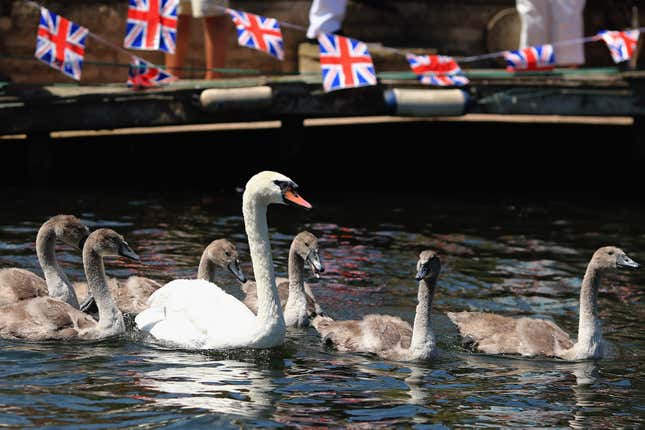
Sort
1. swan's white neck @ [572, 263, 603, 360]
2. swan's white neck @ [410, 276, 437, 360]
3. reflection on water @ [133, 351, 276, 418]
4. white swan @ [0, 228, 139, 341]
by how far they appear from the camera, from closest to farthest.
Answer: reflection on water @ [133, 351, 276, 418] → swan's white neck @ [410, 276, 437, 360] → white swan @ [0, 228, 139, 341] → swan's white neck @ [572, 263, 603, 360]

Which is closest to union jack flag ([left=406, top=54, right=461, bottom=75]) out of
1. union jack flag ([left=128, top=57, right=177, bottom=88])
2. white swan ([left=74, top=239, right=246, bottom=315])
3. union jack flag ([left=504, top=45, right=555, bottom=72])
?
union jack flag ([left=504, top=45, right=555, bottom=72])

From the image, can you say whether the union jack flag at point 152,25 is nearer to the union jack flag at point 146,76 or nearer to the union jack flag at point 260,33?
the union jack flag at point 146,76

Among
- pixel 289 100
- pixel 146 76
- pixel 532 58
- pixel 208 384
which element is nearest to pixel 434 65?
pixel 532 58

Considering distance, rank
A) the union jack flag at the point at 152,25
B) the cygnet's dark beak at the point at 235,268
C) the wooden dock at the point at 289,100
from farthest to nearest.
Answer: the wooden dock at the point at 289,100 → the union jack flag at the point at 152,25 → the cygnet's dark beak at the point at 235,268

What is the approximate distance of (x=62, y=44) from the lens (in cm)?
1564

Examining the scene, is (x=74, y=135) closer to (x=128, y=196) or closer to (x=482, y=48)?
(x=128, y=196)

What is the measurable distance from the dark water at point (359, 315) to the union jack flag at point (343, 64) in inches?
56.1

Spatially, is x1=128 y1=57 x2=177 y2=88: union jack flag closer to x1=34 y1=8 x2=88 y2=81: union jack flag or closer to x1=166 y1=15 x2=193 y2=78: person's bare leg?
x1=166 y1=15 x2=193 y2=78: person's bare leg

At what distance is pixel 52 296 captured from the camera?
10.9 metres

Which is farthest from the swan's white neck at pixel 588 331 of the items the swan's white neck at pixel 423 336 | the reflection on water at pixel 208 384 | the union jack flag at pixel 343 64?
the union jack flag at pixel 343 64

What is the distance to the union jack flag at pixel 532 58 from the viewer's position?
647 inches

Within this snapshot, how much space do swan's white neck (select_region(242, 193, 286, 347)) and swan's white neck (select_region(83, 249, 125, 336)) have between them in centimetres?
108

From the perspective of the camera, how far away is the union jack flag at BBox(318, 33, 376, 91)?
635 inches

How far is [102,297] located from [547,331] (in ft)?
10.7
